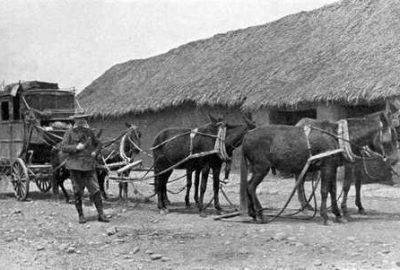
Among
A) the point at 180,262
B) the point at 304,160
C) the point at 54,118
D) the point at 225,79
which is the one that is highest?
the point at 225,79

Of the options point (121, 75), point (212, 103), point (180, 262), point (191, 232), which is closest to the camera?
point (180, 262)

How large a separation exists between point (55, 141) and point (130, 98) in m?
10.1

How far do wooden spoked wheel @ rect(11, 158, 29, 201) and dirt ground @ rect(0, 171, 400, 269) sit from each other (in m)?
1.11

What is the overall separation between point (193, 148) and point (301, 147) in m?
2.24

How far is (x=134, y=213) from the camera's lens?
10.1 metres

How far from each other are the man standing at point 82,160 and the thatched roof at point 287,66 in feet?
21.8

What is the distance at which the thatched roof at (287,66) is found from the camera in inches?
554

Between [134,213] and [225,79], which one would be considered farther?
[225,79]

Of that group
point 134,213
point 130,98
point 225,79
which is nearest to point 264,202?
point 134,213

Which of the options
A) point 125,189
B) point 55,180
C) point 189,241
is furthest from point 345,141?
point 55,180

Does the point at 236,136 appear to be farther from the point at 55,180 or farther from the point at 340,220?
the point at 55,180

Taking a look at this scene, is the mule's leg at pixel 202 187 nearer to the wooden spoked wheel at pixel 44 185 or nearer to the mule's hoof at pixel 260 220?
the mule's hoof at pixel 260 220

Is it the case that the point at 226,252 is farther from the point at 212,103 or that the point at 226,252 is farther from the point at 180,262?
the point at 212,103

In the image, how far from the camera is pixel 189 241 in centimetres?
734
